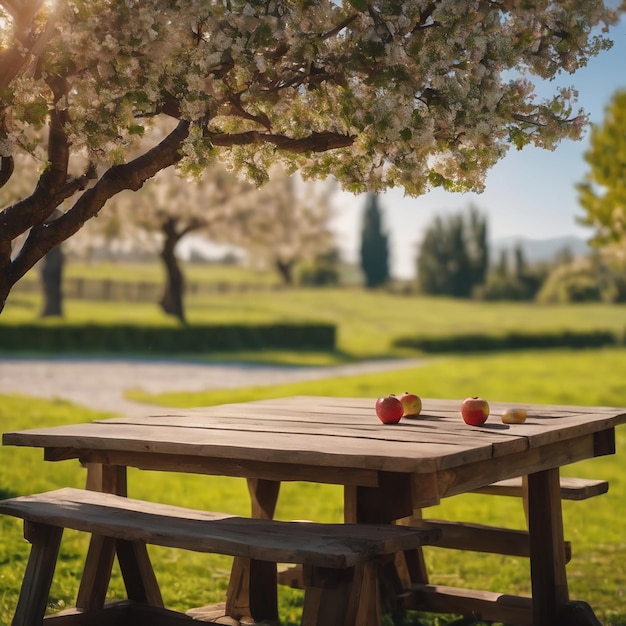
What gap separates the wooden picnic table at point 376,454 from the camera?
13.4 feet

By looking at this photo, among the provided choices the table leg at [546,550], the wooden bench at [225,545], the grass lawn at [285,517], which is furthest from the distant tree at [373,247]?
the wooden bench at [225,545]

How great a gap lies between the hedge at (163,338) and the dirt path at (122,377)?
180 cm

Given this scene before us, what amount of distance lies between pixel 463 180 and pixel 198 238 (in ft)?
84.2

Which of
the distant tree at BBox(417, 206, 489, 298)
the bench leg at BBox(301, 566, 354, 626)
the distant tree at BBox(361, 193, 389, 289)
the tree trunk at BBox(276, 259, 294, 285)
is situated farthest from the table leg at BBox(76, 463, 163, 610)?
the distant tree at BBox(361, 193, 389, 289)

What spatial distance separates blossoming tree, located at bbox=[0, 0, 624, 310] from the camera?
459 centimetres

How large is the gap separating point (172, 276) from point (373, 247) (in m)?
30.7

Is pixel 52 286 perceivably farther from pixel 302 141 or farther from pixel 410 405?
pixel 410 405

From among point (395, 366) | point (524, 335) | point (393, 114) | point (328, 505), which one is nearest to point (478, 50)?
point (393, 114)

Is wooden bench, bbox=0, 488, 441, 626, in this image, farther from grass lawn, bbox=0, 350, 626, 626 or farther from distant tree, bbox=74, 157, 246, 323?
distant tree, bbox=74, 157, 246, 323

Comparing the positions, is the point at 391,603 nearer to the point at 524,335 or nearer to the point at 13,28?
the point at 13,28

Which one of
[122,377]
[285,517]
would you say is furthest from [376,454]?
[122,377]

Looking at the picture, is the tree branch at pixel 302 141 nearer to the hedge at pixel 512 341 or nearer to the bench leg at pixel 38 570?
the bench leg at pixel 38 570

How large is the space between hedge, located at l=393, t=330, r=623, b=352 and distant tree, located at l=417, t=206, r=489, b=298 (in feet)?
64.6

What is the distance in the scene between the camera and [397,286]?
186 ft
